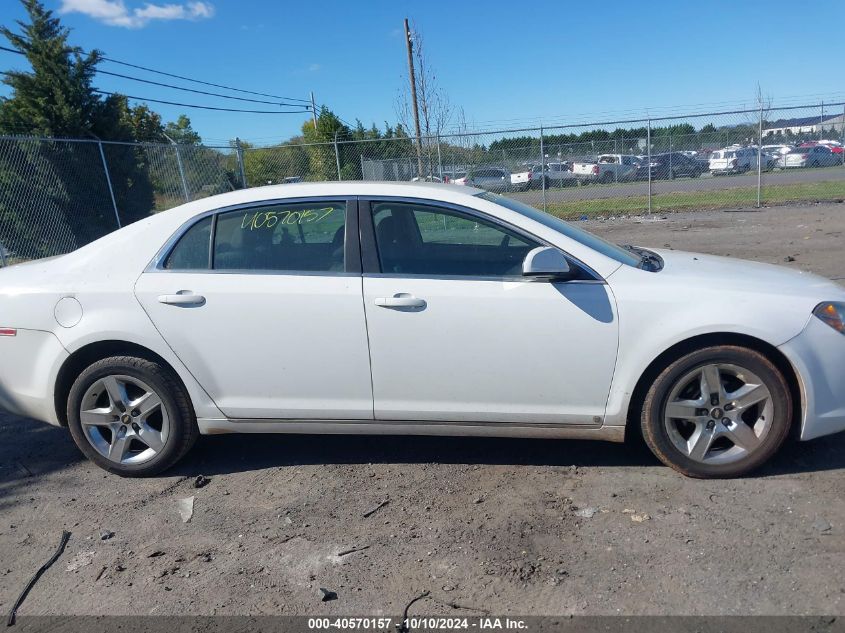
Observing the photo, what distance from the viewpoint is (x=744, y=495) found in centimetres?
340

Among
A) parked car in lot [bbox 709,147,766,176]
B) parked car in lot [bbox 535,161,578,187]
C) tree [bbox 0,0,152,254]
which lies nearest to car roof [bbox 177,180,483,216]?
tree [bbox 0,0,152,254]

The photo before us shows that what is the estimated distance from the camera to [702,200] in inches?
717

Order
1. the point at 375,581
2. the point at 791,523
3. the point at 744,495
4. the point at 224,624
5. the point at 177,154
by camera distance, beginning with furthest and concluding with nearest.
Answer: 1. the point at 177,154
2. the point at 744,495
3. the point at 791,523
4. the point at 375,581
5. the point at 224,624

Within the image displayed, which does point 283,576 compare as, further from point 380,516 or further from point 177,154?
point 177,154

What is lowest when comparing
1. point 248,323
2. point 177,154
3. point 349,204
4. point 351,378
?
point 351,378

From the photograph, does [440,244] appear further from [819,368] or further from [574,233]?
[819,368]

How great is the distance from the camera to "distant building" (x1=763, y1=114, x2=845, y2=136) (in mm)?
16453

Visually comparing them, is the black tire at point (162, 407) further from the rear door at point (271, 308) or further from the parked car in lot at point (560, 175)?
the parked car in lot at point (560, 175)

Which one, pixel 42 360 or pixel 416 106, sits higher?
pixel 416 106

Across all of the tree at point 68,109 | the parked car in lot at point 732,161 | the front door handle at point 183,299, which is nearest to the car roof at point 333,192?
the front door handle at point 183,299

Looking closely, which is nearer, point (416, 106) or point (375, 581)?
point (375, 581)

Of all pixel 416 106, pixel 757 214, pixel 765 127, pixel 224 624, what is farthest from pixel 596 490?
pixel 416 106

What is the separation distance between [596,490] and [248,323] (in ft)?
6.81

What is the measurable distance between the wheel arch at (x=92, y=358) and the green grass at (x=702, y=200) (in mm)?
14692
